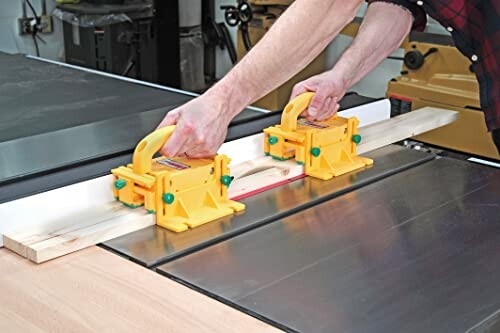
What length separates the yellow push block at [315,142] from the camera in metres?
1.42

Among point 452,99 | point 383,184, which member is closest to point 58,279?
point 383,184

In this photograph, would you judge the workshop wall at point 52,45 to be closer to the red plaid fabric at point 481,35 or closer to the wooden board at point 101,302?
the red plaid fabric at point 481,35

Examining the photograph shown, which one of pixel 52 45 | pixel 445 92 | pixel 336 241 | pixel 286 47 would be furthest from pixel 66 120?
pixel 52 45

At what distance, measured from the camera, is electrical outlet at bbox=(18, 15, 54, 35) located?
11.7 feet

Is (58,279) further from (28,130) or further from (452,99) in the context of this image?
(452,99)

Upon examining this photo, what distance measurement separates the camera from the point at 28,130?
1766 mm

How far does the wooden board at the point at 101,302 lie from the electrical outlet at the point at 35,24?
2.78m

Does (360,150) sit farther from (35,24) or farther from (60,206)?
(35,24)

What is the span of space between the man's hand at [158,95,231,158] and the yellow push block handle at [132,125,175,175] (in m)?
0.01

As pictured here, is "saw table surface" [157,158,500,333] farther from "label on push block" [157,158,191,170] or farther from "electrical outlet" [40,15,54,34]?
"electrical outlet" [40,15,54,34]

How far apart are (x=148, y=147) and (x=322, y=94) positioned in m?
0.46

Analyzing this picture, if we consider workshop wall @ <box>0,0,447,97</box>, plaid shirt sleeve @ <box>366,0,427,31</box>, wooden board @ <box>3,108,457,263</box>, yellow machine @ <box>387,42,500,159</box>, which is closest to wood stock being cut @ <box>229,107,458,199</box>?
wooden board @ <box>3,108,457,263</box>

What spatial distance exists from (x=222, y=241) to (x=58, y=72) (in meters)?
1.54

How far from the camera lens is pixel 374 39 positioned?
156cm
